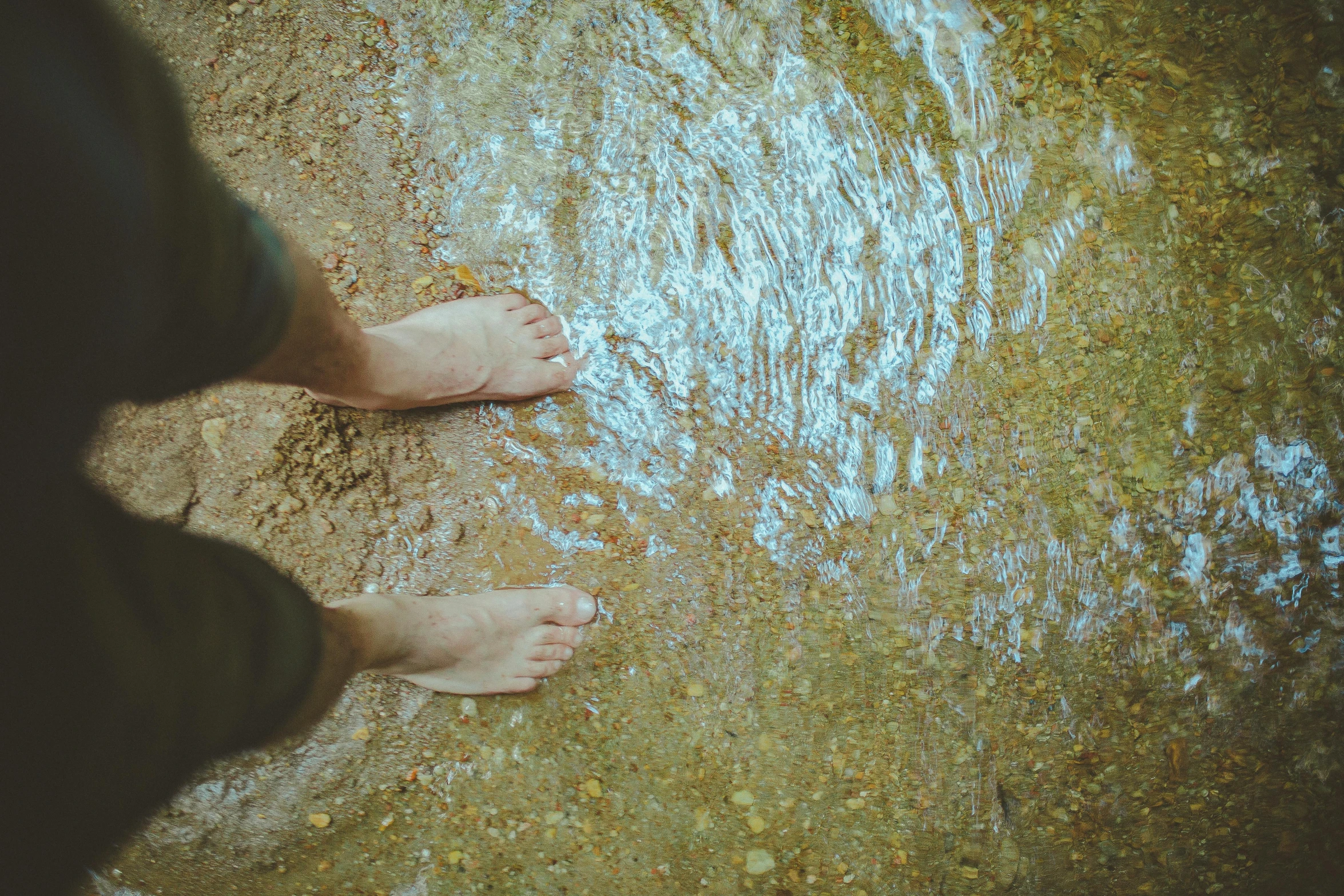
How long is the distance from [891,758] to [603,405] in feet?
3.70

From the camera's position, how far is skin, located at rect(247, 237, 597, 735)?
4.99 feet

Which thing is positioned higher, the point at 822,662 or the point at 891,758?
the point at 822,662

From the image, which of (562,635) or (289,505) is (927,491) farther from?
(289,505)

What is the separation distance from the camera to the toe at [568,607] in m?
1.74

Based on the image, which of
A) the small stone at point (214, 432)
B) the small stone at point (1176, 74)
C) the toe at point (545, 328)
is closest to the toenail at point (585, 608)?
the toe at point (545, 328)

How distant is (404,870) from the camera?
5.75 ft

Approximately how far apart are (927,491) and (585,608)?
2.97 ft

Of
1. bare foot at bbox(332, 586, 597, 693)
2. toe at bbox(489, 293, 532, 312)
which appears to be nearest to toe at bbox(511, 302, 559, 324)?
toe at bbox(489, 293, 532, 312)

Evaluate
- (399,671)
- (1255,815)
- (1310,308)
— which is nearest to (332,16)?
(399,671)

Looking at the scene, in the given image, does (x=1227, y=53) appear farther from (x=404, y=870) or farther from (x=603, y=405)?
(x=404, y=870)

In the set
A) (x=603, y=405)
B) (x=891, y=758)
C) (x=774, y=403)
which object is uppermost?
(x=774, y=403)

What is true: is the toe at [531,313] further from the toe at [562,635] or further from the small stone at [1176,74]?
the small stone at [1176,74]

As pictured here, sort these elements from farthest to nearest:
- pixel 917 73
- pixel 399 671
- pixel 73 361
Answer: pixel 917 73 < pixel 399 671 < pixel 73 361

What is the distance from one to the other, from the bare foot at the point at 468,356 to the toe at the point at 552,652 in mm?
631
